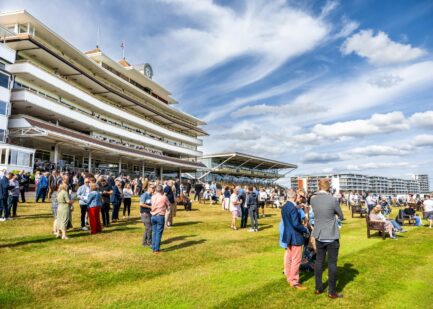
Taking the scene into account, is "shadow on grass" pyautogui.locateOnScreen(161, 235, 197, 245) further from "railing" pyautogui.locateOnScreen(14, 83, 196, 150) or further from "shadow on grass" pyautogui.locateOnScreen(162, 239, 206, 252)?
"railing" pyautogui.locateOnScreen(14, 83, 196, 150)

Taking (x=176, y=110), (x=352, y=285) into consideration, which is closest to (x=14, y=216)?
(x=352, y=285)

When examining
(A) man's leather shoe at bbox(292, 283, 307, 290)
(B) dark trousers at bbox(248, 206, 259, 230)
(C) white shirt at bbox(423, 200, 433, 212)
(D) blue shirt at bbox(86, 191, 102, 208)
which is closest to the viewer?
(A) man's leather shoe at bbox(292, 283, 307, 290)

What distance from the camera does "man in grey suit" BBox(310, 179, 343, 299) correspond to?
598 centimetres

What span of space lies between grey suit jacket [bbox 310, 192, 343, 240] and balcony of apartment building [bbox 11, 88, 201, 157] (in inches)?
1234

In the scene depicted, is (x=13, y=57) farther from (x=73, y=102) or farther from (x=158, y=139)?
(x=158, y=139)

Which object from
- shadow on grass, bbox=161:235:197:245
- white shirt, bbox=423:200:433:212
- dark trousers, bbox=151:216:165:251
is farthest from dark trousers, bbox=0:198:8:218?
white shirt, bbox=423:200:433:212

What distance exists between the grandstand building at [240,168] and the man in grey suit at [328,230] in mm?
55986

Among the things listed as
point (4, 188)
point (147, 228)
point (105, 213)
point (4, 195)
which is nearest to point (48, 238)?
point (105, 213)

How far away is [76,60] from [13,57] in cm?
1281

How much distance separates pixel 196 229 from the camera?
45.1ft

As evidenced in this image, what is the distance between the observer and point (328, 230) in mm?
5961

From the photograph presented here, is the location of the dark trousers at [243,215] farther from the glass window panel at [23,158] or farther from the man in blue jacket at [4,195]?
the glass window panel at [23,158]

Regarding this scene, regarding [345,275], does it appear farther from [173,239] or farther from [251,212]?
[251,212]

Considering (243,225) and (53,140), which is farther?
(53,140)
